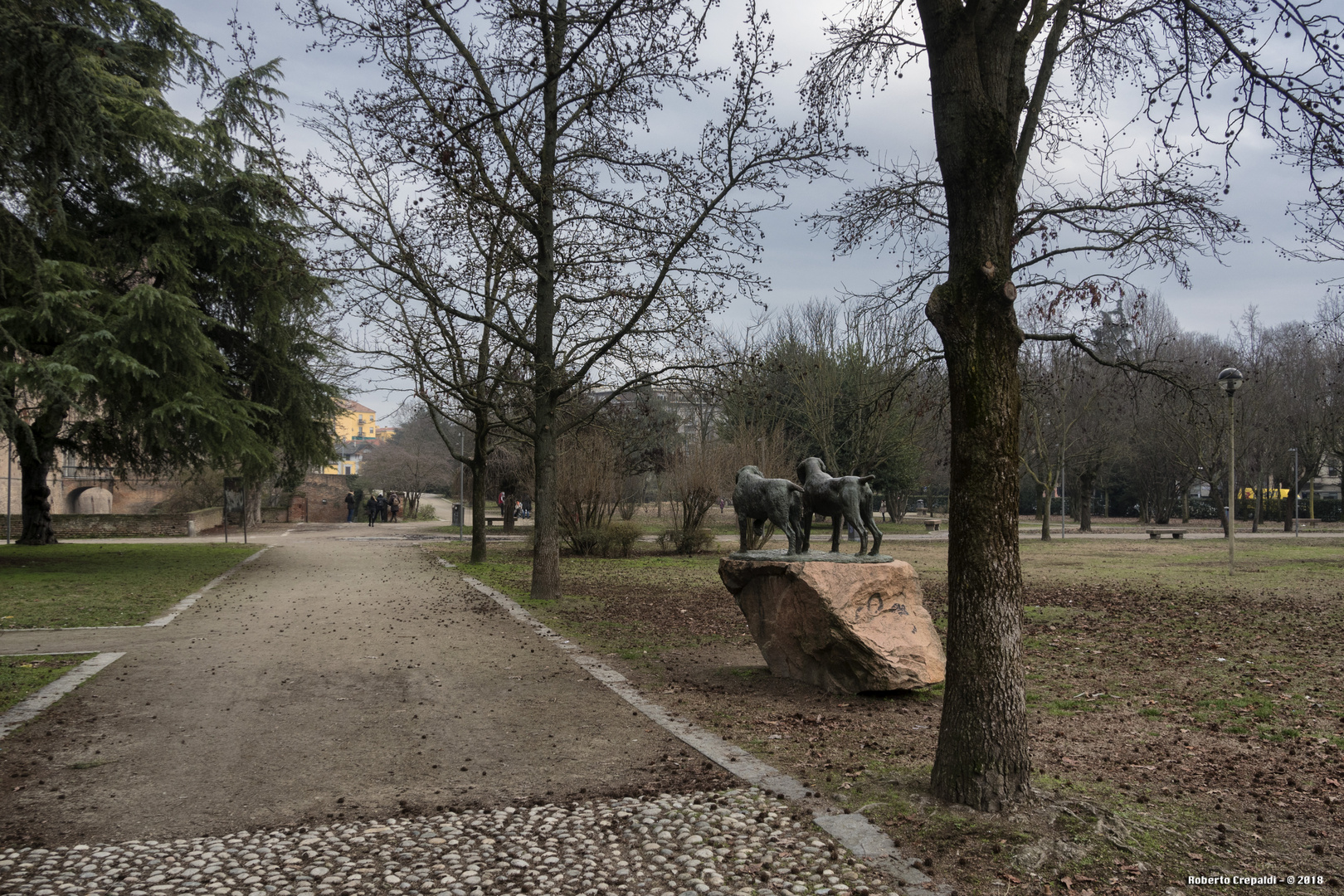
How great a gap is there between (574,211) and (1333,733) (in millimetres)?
11623

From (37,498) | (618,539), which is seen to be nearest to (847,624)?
(618,539)

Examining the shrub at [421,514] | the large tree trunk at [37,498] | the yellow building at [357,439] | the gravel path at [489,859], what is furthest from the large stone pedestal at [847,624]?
the yellow building at [357,439]

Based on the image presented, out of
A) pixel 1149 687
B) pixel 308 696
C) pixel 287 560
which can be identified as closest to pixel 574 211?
pixel 308 696

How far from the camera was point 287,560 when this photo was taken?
22.3m

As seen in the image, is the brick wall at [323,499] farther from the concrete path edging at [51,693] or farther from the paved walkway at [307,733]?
the concrete path edging at [51,693]

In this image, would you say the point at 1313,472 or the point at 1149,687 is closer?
the point at 1149,687

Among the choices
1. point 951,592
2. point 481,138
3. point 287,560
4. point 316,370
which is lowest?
point 287,560

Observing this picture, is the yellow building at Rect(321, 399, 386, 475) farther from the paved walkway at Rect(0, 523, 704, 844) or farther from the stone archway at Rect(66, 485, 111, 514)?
the paved walkway at Rect(0, 523, 704, 844)

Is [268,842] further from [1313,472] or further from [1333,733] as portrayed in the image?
[1313,472]

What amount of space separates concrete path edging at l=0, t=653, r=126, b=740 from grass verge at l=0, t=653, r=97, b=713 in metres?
0.07

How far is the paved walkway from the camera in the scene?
4652mm

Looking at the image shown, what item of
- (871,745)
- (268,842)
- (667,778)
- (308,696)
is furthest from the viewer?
(308,696)

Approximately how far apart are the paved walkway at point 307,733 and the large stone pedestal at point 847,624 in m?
1.68

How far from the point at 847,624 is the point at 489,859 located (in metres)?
3.78
